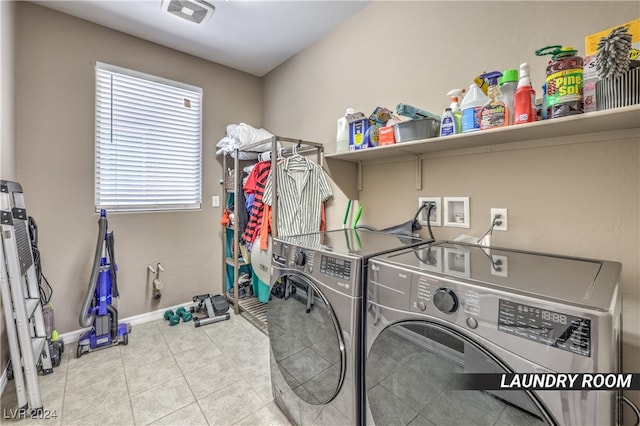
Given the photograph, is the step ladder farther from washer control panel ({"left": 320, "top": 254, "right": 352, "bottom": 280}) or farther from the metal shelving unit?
washer control panel ({"left": 320, "top": 254, "right": 352, "bottom": 280})

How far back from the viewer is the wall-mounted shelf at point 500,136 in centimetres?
91

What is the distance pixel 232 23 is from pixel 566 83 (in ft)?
7.36

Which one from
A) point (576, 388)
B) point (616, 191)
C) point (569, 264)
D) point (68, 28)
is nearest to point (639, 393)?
point (569, 264)

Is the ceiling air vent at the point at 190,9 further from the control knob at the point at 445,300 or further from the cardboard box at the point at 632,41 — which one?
the control knob at the point at 445,300

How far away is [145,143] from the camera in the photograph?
8.14 feet

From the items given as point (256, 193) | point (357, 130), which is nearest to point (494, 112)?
point (357, 130)

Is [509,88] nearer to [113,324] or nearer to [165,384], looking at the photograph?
[165,384]

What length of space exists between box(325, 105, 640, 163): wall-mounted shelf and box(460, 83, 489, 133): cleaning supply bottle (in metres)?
0.05

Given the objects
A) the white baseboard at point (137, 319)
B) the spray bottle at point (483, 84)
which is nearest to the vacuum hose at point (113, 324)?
the white baseboard at point (137, 319)

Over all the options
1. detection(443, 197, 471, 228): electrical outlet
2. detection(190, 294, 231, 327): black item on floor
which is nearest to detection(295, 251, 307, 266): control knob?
detection(443, 197, 471, 228): electrical outlet

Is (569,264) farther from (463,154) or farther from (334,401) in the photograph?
(334,401)

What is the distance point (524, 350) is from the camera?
63 centimetres

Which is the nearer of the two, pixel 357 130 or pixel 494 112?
pixel 494 112

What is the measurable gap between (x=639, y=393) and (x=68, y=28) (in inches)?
153
